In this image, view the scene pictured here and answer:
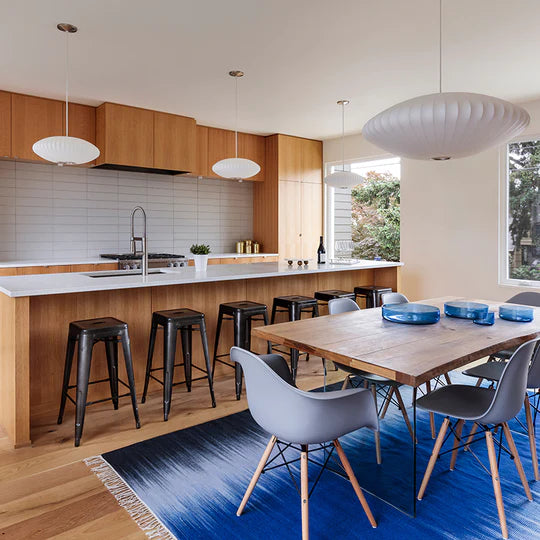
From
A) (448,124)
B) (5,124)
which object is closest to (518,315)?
(448,124)

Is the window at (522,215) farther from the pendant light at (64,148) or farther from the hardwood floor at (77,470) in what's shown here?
the pendant light at (64,148)

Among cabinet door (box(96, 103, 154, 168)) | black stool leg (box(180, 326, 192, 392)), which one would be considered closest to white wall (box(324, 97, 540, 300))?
cabinet door (box(96, 103, 154, 168))

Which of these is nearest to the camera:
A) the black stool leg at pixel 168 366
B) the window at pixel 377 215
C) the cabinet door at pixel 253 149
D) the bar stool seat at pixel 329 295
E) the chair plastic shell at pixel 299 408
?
the chair plastic shell at pixel 299 408

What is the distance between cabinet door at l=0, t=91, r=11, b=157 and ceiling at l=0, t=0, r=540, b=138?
0.53 feet

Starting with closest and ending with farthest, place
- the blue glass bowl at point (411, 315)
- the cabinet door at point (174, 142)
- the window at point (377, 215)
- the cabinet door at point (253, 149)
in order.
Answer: the blue glass bowl at point (411, 315) → the cabinet door at point (174, 142) → the cabinet door at point (253, 149) → the window at point (377, 215)

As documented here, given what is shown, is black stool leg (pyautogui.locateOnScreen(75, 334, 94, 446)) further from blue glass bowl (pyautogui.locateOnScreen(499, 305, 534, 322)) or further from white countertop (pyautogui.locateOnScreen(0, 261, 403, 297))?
blue glass bowl (pyautogui.locateOnScreen(499, 305, 534, 322))

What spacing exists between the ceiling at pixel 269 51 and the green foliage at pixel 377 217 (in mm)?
4606

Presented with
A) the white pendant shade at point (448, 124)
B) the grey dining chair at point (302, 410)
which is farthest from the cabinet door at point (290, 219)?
the grey dining chair at point (302, 410)

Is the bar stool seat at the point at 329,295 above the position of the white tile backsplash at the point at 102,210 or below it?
below

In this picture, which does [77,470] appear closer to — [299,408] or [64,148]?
[299,408]

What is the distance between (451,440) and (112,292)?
2350 mm

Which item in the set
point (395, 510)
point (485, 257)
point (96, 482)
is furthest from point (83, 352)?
point (485, 257)

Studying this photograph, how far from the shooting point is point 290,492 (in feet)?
6.76

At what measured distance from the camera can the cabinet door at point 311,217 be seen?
6836 millimetres
